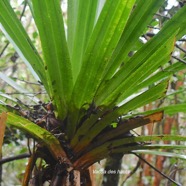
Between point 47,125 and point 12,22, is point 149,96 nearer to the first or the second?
point 47,125

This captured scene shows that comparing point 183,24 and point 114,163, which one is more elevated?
point 183,24

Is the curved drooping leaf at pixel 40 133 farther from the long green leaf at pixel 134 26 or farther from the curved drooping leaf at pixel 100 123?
the long green leaf at pixel 134 26

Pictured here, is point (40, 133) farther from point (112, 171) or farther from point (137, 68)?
point (112, 171)

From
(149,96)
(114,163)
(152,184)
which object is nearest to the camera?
(149,96)

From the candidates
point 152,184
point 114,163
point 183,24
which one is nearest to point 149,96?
point 183,24

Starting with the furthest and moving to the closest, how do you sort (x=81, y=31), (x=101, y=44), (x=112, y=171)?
(x=112, y=171)
(x=81, y=31)
(x=101, y=44)

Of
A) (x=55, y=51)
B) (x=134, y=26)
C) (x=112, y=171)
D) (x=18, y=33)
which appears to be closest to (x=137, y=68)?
(x=134, y=26)

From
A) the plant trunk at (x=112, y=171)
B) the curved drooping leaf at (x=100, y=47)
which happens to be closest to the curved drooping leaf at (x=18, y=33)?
the curved drooping leaf at (x=100, y=47)
